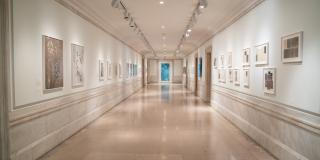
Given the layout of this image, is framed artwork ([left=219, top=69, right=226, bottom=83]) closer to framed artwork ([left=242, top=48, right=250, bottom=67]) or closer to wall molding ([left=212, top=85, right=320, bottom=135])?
wall molding ([left=212, top=85, right=320, bottom=135])

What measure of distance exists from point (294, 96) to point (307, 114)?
0.48m

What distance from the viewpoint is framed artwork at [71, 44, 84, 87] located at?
21.3 feet

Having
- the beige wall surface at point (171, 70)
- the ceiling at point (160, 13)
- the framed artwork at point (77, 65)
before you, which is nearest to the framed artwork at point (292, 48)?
the ceiling at point (160, 13)

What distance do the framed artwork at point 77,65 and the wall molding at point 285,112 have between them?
190 inches

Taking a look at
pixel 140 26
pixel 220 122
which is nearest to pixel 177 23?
pixel 140 26

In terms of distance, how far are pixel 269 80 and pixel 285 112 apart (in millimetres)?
945

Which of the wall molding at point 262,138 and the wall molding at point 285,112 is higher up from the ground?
the wall molding at point 285,112

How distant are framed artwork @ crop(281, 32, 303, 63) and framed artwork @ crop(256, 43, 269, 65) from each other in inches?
29.9

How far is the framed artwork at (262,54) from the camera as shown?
5371 millimetres

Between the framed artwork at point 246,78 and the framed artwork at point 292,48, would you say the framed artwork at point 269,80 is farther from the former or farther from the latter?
the framed artwork at point 246,78

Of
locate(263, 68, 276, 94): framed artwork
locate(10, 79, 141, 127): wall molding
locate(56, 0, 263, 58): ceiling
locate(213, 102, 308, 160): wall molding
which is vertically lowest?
locate(213, 102, 308, 160): wall molding

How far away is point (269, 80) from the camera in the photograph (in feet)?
17.1

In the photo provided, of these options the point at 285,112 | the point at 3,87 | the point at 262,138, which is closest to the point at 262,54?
the point at 285,112

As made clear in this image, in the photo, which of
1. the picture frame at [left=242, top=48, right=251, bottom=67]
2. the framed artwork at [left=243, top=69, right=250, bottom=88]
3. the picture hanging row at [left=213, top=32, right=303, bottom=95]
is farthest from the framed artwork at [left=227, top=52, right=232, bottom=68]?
the framed artwork at [left=243, top=69, right=250, bottom=88]
